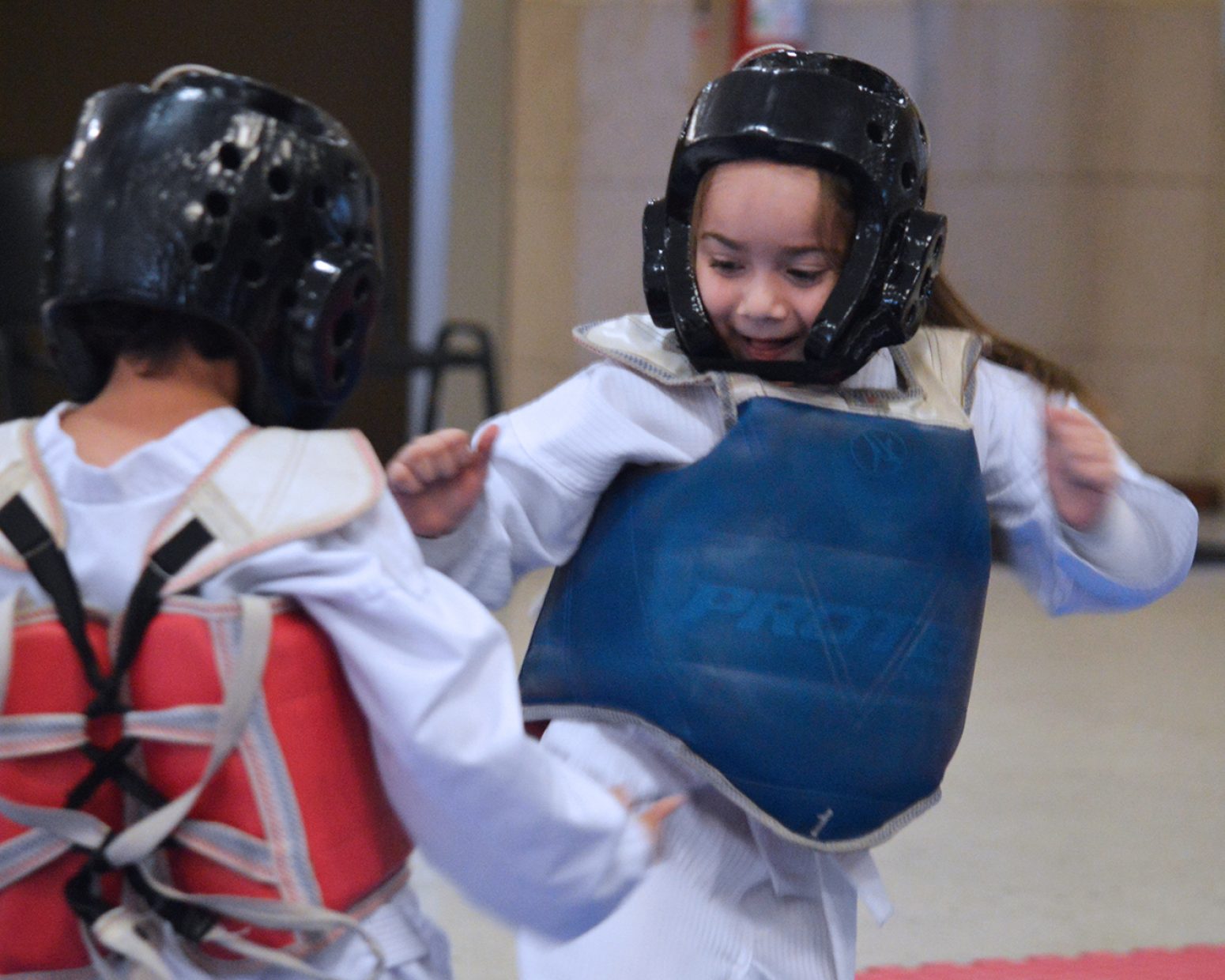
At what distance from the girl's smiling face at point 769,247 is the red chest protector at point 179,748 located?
0.56 meters

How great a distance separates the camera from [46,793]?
1.08 m

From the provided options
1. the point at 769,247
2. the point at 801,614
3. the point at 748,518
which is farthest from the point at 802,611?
the point at 769,247

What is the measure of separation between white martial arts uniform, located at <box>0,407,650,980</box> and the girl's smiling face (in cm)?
53

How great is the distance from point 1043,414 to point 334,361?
2.76 ft

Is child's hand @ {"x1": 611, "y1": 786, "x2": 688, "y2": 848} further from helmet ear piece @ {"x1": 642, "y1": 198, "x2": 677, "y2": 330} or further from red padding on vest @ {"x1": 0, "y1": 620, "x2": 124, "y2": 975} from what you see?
helmet ear piece @ {"x1": 642, "y1": 198, "x2": 677, "y2": 330}

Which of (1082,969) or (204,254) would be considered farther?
(1082,969)

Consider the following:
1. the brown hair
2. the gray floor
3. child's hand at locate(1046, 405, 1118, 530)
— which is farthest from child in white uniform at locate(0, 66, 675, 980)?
the gray floor

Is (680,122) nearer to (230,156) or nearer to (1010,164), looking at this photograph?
(1010,164)

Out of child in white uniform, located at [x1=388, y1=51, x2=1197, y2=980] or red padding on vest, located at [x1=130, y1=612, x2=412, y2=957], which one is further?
child in white uniform, located at [x1=388, y1=51, x2=1197, y2=980]

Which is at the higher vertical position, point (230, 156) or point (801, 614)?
point (230, 156)

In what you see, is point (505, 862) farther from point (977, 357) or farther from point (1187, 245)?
point (1187, 245)

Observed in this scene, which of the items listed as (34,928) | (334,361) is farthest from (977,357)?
(34,928)

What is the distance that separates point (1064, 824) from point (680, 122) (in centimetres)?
430

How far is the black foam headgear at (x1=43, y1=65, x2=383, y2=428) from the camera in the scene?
1.14 meters
